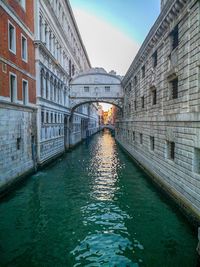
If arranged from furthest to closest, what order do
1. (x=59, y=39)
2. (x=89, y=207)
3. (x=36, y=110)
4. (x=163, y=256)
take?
(x=59, y=39), (x=36, y=110), (x=89, y=207), (x=163, y=256)

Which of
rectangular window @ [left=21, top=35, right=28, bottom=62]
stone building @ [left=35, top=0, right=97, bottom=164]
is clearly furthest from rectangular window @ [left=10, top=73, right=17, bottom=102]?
stone building @ [left=35, top=0, right=97, bottom=164]

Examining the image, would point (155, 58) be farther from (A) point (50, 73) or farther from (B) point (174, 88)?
(A) point (50, 73)

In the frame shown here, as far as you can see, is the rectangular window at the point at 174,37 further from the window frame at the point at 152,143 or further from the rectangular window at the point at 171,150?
the window frame at the point at 152,143

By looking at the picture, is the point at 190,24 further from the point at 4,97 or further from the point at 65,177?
the point at 65,177

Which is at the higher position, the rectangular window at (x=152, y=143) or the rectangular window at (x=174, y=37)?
the rectangular window at (x=174, y=37)

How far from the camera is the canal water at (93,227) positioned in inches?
238

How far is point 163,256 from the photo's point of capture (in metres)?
6.05

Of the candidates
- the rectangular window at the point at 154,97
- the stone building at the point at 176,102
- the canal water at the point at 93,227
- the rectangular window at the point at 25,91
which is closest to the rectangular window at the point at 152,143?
the stone building at the point at 176,102

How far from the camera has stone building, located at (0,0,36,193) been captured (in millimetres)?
11141

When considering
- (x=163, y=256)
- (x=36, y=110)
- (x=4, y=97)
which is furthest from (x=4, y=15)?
(x=163, y=256)

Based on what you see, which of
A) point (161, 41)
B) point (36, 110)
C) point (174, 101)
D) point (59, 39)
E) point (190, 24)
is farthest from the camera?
point (59, 39)

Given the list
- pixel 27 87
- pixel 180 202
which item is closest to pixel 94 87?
pixel 27 87

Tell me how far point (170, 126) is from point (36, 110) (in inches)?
385

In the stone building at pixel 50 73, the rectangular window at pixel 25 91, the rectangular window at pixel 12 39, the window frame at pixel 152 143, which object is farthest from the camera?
the stone building at pixel 50 73
